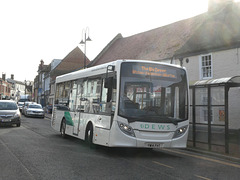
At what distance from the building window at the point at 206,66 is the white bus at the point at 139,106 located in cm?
1225

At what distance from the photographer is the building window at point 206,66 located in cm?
2136

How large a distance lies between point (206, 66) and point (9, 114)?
13.6m

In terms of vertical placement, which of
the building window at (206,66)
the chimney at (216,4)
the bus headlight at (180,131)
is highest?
the chimney at (216,4)

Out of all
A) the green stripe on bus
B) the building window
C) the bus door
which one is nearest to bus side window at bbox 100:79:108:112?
the bus door

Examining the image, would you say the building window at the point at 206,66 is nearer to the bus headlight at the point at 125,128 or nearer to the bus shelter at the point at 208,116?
the bus shelter at the point at 208,116

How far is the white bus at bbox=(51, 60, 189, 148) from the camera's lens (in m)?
8.70

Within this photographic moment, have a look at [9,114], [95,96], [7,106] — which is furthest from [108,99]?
[7,106]

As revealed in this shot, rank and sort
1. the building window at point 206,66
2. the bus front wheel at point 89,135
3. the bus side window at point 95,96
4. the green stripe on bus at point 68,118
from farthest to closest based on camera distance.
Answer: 1. the building window at point 206,66
2. the green stripe on bus at point 68,118
3. the bus front wheel at point 89,135
4. the bus side window at point 95,96

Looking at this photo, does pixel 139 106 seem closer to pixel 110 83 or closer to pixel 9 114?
pixel 110 83

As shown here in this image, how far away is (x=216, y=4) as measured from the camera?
24312 millimetres

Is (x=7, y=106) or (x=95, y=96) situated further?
(x=7, y=106)

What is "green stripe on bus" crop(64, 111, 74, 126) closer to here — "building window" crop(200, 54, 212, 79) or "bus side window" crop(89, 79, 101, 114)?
"bus side window" crop(89, 79, 101, 114)

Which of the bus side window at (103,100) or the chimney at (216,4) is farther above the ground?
the chimney at (216,4)

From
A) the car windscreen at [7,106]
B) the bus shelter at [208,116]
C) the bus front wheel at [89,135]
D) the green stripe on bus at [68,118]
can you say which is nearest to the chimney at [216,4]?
the bus shelter at [208,116]
